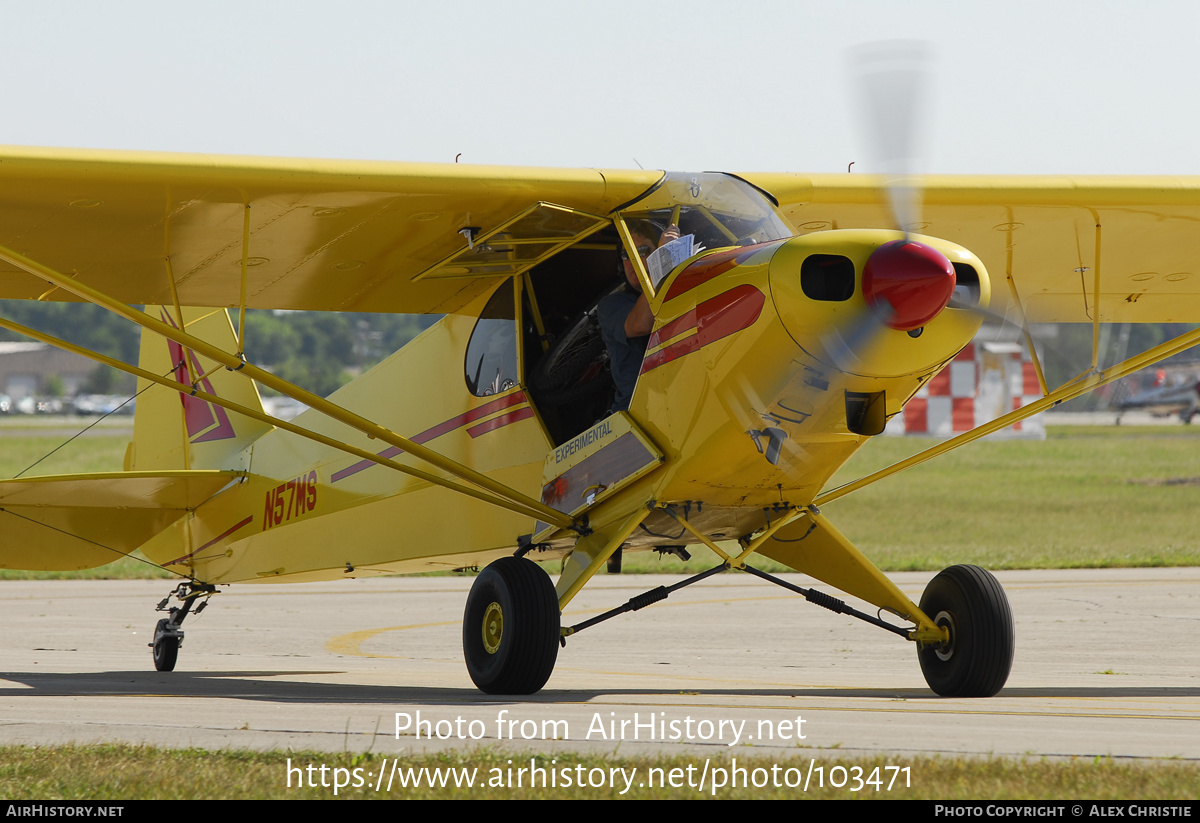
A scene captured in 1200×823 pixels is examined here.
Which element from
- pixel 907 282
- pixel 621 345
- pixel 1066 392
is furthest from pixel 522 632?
pixel 1066 392

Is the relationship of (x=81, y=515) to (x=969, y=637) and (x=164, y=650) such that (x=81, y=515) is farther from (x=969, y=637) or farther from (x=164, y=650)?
(x=969, y=637)

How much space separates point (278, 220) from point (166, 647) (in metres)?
4.84

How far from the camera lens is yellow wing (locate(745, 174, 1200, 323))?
8.80 meters

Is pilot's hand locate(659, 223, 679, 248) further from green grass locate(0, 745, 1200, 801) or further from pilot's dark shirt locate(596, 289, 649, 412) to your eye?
green grass locate(0, 745, 1200, 801)

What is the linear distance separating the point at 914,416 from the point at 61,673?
42513 mm

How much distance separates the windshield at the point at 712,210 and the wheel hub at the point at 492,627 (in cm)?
245

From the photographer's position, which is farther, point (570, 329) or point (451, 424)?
point (451, 424)

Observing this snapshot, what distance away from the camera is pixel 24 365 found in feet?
476

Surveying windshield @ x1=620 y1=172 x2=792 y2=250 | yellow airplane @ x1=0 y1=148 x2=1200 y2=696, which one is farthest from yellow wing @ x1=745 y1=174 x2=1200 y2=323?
windshield @ x1=620 y1=172 x2=792 y2=250

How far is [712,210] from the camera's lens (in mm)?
7496

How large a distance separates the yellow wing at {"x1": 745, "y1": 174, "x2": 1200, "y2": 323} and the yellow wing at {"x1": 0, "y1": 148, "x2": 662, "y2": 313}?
5.41 ft

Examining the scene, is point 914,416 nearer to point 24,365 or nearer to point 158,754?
point 158,754

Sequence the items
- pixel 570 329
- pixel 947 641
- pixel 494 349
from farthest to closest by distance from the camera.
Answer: pixel 494 349, pixel 570 329, pixel 947 641

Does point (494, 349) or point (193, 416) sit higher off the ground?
point (494, 349)
